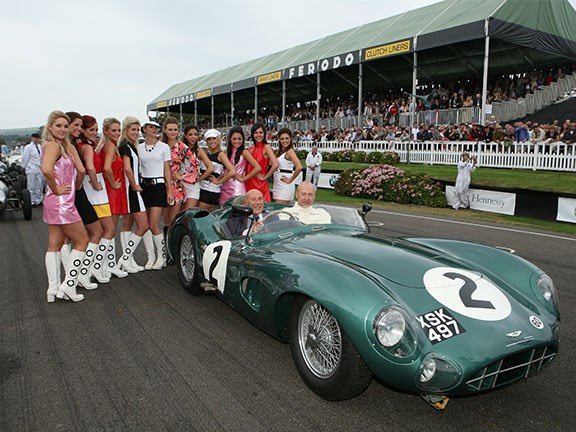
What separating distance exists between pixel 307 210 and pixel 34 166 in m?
9.75

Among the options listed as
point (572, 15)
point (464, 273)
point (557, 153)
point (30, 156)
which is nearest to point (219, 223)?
point (464, 273)

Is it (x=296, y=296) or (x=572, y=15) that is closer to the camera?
(x=296, y=296)

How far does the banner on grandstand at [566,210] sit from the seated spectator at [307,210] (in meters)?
8.39

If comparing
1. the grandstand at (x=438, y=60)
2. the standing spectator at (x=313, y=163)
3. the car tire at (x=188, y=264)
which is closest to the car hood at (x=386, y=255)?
the car tire at (x=188, y=264)

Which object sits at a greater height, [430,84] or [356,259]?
[430,84]

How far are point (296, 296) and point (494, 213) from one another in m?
10.7

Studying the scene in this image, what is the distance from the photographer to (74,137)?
4980 mm

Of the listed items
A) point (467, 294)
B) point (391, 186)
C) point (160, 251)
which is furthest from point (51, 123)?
point (391, 186)

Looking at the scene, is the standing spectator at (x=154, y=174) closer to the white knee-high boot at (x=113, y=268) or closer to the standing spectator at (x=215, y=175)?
the white knee-high boot at (x=113, y=268)

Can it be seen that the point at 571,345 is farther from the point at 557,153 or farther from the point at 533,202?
the point at 557,153

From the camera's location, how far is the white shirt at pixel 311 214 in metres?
4.43

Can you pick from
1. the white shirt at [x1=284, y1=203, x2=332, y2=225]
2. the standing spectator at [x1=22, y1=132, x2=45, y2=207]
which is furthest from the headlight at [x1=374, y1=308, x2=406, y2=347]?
the standing spectator at [x1=22, y1=132, x2=45, y2=207]

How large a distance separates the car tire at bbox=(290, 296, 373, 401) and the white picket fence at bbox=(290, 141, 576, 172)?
14.6 metres

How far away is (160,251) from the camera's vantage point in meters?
6.17
